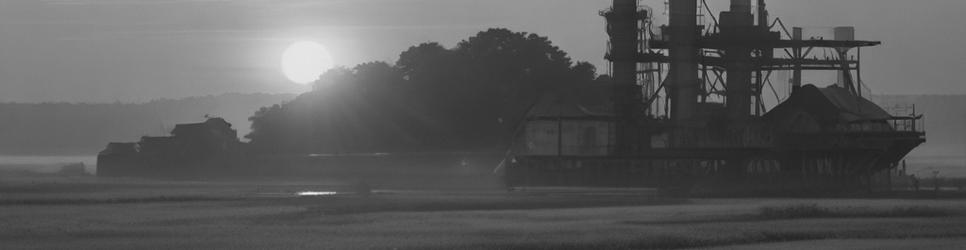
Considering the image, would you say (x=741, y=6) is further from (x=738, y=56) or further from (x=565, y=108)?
(x=565, y=108)

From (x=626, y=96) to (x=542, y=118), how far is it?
5.21m

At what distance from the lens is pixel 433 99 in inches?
5901

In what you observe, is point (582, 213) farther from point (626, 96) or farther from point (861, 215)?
point (626, 96)

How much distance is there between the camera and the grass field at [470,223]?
54344mm

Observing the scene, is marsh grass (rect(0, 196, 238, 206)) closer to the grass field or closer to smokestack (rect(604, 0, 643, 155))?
the grass field

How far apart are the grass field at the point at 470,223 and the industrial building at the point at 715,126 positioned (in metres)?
16.5

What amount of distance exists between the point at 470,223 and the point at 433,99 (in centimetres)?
8658

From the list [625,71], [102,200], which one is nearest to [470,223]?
[102,200]

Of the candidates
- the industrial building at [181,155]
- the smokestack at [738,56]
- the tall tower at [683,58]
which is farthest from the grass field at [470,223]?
the industrial building at [181,155]

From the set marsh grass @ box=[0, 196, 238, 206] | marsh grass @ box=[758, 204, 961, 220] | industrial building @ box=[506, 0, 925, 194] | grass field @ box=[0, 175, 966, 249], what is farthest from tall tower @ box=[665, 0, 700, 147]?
marsh grass @ box=[758, 204, 961, 220]

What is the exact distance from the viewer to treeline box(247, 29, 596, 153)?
5792 inches

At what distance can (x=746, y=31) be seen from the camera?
109 meters

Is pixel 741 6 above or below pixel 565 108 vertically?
above

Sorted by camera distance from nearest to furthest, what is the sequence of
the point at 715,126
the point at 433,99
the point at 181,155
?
the point at 715,126 < the point at 433,99 < the point at 181,155
